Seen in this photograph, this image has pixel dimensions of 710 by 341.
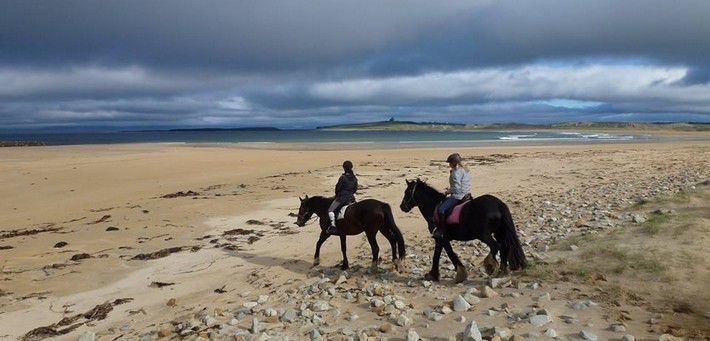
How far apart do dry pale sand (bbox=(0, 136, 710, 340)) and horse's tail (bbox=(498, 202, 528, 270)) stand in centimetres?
74

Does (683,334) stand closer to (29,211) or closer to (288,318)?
(288,318)

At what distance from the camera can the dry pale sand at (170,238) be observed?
29.6 ft

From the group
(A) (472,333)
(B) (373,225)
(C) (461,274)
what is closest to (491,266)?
(C) (461,274)

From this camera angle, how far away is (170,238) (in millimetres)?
14492

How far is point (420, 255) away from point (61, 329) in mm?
7103

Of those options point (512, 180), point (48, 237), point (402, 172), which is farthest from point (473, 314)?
point (402, 172)

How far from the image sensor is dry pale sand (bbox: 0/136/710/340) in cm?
902

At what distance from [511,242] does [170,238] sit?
10.3 metres

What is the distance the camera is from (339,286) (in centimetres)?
880

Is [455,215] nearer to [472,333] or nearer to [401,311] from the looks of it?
[401,311]

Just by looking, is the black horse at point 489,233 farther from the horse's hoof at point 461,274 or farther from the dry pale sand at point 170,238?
the dry pale sand at point 170,238

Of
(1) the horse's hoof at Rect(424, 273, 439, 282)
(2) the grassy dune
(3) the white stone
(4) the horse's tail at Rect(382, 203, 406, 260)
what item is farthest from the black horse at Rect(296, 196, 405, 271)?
(3) the white stone

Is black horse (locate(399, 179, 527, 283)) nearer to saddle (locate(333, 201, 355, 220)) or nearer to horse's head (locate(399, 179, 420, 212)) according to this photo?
horse's head (locate(399, 179, 420, 212))

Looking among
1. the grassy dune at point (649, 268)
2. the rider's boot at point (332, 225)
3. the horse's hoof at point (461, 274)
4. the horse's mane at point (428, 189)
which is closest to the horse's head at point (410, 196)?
the horse's mane at point (428, 189)
